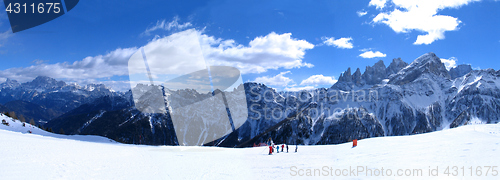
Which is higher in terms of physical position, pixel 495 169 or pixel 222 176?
pixel 495 169

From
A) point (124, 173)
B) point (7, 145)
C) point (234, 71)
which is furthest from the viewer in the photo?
point (234, 71)

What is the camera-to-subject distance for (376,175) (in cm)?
1570

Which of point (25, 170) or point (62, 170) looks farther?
point (62, 170)

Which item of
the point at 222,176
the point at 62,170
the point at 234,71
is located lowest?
the point at 222,176

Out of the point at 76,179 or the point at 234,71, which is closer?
the point at 76,179

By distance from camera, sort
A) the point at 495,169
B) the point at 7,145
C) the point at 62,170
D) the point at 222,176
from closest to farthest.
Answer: the point at 495,169, the point at 62,170, the point at 222,176, the point at 7,145

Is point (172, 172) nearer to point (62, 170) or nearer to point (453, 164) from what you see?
point (62, 170)

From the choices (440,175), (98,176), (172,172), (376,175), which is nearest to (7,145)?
(98,176)

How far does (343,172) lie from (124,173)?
15819 mm

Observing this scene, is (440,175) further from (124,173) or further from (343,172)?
(124,173)

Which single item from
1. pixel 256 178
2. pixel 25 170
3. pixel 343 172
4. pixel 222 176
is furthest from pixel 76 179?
pixel 343 172

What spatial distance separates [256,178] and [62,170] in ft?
41.8

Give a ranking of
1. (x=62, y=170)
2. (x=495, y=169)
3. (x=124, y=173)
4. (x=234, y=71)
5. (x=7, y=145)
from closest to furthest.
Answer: (x=495, y=169) → (x=62, y=170) → (x=124, y=173) → (x=7, y=145) → (x=234, y=71)

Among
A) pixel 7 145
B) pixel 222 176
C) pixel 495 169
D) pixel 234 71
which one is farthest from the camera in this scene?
pixel 234 71
